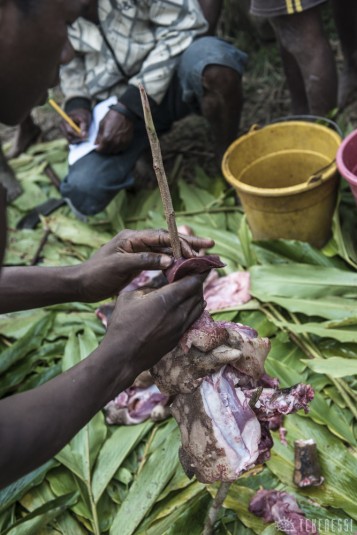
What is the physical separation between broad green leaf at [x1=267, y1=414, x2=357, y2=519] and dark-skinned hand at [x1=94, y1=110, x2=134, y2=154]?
1796mm

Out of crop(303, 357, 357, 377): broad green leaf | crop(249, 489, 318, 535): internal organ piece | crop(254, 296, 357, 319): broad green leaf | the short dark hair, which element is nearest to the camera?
the short dark hair

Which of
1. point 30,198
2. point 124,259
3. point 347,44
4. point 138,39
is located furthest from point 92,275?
point 347,44

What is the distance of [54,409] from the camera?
4.58 ft

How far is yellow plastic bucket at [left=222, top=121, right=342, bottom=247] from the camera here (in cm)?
268

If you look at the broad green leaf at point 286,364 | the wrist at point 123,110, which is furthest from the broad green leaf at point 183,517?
the wrist at point 123,110

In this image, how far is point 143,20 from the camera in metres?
3.33

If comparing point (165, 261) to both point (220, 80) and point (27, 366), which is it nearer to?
point (27, 366)

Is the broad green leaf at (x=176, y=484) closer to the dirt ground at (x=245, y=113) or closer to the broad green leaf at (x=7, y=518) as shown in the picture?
the broad green leaf at (x=7, y=518)

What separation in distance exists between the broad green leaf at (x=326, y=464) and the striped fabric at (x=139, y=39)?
1962 mm

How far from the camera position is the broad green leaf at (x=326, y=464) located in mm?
1954

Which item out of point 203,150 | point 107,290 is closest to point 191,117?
point 203,150

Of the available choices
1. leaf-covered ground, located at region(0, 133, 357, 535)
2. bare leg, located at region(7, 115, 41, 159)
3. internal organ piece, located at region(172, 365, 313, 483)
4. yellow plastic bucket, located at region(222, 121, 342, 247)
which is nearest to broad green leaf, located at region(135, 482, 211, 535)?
leaf-covered ground, located at region(0, 133, 357, 535)

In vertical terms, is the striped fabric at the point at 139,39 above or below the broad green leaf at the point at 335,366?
above

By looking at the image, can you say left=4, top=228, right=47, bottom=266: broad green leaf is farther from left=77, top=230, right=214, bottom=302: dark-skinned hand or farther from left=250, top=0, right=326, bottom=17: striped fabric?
left=250, top=0, right=326, bottom=17: striped fabric
